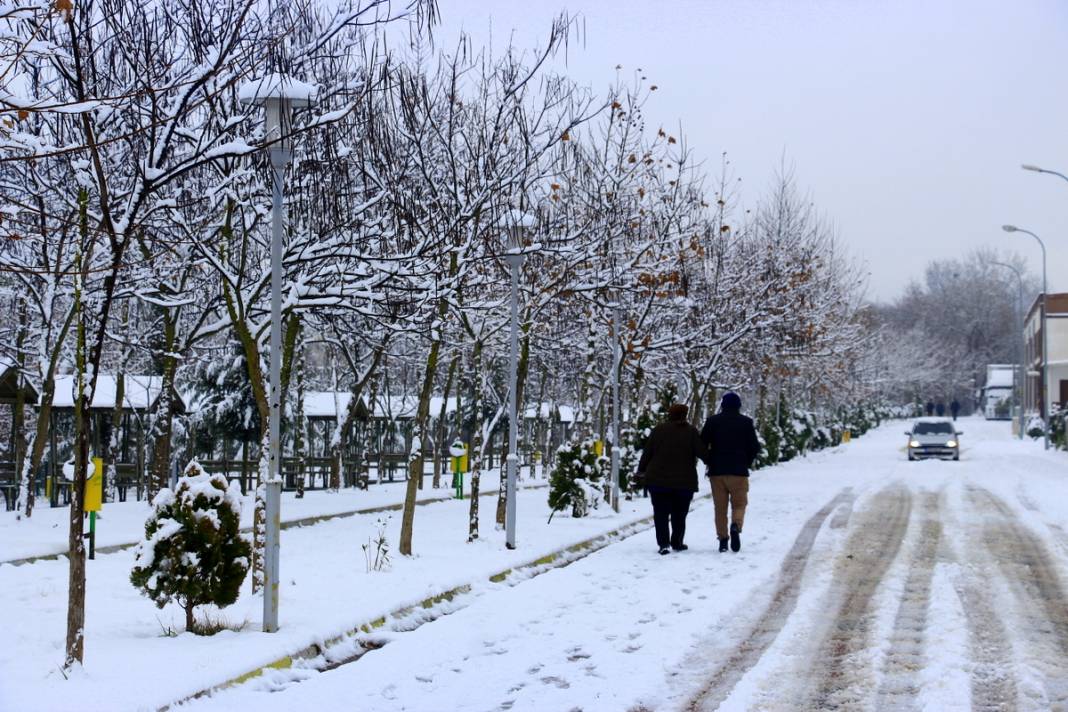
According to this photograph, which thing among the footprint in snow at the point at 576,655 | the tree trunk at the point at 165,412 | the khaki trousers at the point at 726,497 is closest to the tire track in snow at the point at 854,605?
the khaki trousers at the point at 726,497

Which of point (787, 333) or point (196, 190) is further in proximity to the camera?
point (787, 333)

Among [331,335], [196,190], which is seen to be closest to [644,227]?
[331,335]

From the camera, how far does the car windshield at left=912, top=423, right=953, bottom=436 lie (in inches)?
1695

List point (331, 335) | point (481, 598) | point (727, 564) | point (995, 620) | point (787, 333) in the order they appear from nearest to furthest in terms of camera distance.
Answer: point (995, 620)
point (481, 598)
point (727, 564)
point (331, 335)
point (787, 333)

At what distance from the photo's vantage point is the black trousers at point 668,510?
14680 millimetres

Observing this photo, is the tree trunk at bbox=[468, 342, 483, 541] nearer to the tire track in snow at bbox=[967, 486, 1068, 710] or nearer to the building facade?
the tire track in snow at bbox=[967, 486, 1068, 710]

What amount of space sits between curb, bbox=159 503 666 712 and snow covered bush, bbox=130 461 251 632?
87cm

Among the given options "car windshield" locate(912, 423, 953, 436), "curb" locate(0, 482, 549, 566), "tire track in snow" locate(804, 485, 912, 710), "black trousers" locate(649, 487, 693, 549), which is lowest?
"curb" locate(0, 482, 549, 566)

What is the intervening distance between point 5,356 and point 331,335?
7913 millimetres

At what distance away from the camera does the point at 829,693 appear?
728 centimetres

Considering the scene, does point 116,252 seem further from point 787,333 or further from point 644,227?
point 787,333

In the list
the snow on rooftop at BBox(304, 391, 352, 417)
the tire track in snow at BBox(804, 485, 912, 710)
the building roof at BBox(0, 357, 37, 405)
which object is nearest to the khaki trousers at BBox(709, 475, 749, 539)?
the tire track in snow at BBox(804, 485, 912, 710)

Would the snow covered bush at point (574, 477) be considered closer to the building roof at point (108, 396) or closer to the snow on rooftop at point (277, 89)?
the snow on rooftop at point (277, 89)

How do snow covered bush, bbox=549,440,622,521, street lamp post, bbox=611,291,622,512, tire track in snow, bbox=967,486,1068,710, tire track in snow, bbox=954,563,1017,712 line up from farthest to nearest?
1. street lamp post, bbox=611,291,622,512
2. snow covered bush, bbox=549,440,622,521
3. tire track in snow, bbox=967,486,1068,710
4. tire track in snow, bbox=954,563,1017,712
